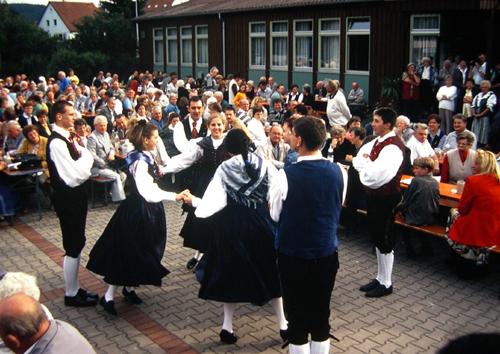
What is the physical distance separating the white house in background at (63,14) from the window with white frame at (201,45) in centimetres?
4468

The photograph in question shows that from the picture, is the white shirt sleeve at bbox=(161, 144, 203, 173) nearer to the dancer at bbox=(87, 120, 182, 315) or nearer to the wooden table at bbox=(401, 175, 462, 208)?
the dancer at bbox=(87, 120, 182, 315)

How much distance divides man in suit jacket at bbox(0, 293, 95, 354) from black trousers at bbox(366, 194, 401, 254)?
3621 millimetres

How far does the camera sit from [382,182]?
5.67 m

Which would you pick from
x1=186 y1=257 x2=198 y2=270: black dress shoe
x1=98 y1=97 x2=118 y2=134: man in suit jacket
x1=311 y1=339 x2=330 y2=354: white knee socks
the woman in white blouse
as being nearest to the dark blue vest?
x1=311 y1=339 x2=330 y2=354: white knee socks

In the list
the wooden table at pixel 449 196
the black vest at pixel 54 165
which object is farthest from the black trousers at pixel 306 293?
the wooden table at pixel 449 196

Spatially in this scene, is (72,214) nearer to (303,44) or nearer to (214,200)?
(214,200)

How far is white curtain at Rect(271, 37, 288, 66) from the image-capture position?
21.7m

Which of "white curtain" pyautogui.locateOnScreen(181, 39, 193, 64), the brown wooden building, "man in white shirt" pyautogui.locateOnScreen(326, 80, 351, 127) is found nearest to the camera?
"man in white shirt" pyautogui.locateOnScreen(326, 80, 351, 127)

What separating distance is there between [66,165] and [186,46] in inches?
919

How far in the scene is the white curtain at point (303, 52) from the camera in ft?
68.4

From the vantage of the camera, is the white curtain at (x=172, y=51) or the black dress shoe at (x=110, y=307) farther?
the white curtain at (x=172, y=51)

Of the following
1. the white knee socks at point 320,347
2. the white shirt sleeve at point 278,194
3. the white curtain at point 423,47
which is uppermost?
the white curtain at point 423,47

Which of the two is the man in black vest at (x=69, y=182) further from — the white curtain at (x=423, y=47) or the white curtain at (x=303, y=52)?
the white curtain at (x=303, y=52)

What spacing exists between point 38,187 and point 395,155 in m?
6.02
